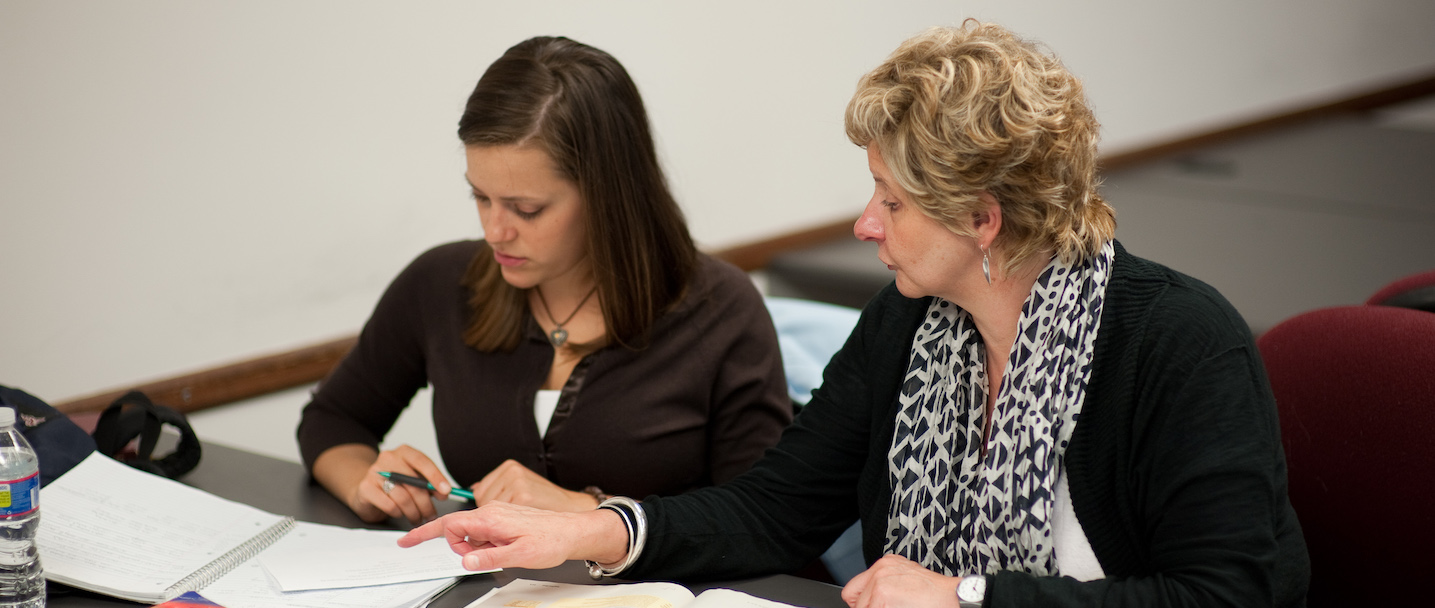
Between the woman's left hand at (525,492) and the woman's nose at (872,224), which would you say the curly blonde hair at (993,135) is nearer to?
the woman's nose at (872,224)

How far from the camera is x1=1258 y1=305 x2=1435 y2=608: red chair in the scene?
123 centimetres

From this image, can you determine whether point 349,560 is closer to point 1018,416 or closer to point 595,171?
point 595,171

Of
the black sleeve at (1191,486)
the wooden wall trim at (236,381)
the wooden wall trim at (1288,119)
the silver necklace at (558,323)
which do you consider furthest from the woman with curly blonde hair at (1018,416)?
the wooden wall trim at (1288,119)

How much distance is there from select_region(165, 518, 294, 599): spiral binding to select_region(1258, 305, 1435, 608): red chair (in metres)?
1.17

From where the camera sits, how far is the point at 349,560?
1.21 m

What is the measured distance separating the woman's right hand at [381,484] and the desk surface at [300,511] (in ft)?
0.06

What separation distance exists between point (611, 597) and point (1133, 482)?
50 centimetres

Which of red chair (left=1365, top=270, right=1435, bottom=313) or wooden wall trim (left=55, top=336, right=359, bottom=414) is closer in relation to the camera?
red chair (left=1365, top=270, right=1435, bottom=313)

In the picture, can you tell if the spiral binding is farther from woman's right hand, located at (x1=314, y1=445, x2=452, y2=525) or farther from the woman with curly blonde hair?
the woman with curly blonde hair

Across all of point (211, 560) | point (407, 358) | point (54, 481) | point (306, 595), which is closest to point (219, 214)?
point (407, 358)

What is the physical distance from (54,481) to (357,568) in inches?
15.3

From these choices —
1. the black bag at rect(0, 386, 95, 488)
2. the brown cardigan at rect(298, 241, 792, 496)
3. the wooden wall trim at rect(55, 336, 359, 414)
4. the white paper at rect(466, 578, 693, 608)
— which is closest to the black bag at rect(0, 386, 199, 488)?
the black bag at rect(0, 386, 95, 488)

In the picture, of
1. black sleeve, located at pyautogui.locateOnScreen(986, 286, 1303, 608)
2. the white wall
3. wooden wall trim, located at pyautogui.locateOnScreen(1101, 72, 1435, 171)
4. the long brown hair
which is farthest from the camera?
wooden wall trim, located at pyautogui.locateOnScreen(1101, 72, 1435, 171)

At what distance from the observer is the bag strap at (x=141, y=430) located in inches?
56.8
